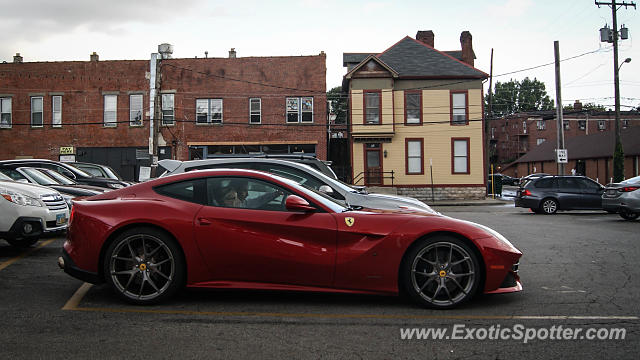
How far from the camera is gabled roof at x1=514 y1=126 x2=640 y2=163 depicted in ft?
165

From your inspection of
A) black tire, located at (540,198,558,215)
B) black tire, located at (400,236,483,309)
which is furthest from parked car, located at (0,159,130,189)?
black tire, located at (540,198,558,215)

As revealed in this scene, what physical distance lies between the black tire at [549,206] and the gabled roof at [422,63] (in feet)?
52.2

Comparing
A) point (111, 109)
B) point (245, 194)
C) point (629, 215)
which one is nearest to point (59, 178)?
point (245, 194)

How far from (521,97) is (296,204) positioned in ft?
362

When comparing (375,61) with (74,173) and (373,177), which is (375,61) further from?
(74,173)

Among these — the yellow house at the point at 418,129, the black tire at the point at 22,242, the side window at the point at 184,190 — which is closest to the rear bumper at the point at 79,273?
the side window at the point at 184,190

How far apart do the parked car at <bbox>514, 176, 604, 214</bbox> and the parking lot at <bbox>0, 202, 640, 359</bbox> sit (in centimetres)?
1322

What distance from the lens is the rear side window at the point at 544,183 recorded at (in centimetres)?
1961

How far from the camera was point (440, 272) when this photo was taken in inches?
195

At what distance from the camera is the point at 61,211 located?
8.46m

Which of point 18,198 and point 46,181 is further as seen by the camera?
point 46,181

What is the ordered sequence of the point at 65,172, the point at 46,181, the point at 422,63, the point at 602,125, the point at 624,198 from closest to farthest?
1. the point at 46,181
2. the point at 624,198
3. the point at 65,172
4. the point at 422,63
5. the point at 602,125

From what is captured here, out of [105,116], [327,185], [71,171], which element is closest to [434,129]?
[105,116]

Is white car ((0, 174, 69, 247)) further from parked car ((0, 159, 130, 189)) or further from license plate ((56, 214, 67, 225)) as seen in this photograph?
parked car ((0, 159, 130, 189))
